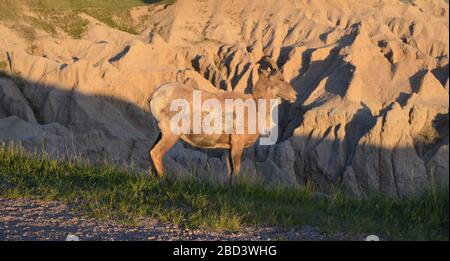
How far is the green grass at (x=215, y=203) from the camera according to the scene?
5574 millimetres

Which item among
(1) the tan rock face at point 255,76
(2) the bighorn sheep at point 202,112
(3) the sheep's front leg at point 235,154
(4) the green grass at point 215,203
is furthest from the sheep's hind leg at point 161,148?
(1) the tan rock face at point 255,76

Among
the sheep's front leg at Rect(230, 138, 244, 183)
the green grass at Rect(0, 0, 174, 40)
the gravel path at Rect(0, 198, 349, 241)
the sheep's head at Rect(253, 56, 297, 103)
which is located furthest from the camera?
the green grass at Rect(0, 0, 174, 40)

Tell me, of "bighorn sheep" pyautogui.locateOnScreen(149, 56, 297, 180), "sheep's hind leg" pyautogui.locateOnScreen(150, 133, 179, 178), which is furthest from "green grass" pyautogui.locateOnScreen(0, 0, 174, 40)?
"sheep's hind leg" pyautogui.locateOnScreen(150, 133, 179, 178)

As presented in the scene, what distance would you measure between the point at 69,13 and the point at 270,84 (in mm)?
25585

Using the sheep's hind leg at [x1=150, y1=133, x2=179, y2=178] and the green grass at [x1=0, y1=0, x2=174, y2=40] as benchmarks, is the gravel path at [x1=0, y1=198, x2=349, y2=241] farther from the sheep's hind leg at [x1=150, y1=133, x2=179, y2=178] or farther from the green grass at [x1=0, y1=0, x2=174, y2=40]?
the green grass at [x1=0, y1=0, x2=174, y2=40]

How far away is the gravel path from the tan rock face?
14454mm

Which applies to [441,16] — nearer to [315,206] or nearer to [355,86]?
[355,86]

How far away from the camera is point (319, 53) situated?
38.4 meters

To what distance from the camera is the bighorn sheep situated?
7.58m

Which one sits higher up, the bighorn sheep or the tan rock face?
the bighorn sheep

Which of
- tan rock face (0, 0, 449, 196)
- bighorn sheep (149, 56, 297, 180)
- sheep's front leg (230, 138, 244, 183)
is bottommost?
tan rock face (0, 0, 449, 196)

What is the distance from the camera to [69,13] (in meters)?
32.0

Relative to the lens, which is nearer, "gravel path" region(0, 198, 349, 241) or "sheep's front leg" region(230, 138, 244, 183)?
"gravel path" region(0, 198, 349, 241)
